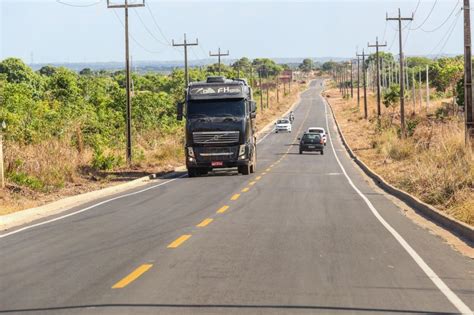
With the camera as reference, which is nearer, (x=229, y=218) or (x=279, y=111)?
(x=229, y=218)

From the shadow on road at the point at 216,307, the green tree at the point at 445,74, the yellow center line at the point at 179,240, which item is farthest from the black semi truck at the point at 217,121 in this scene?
the green tree at the point at 445,74

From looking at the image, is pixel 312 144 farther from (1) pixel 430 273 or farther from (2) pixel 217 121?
(1) pixel 430 273

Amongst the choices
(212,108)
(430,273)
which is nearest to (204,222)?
(430,273)

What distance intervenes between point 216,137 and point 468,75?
10185 millimetres

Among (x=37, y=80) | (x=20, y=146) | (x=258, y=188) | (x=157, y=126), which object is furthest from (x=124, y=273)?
(x=37, y=80)

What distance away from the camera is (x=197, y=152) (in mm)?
31109

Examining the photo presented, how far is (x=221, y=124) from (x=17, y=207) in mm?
12635

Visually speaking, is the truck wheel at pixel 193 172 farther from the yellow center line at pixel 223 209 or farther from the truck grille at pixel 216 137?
the yellow center line at pixel 223 209

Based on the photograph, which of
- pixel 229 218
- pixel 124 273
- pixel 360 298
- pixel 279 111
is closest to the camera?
pixel 360 298

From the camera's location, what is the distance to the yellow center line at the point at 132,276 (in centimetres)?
899

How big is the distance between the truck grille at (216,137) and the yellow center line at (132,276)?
20.1m

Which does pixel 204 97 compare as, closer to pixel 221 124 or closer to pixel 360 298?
pixel 221 124

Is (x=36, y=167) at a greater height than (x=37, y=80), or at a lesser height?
lesser

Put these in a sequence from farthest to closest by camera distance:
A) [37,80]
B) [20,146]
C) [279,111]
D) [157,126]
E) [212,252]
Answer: [279,111] → [37,80] → [157,126] → [20,146] → [212,252]
